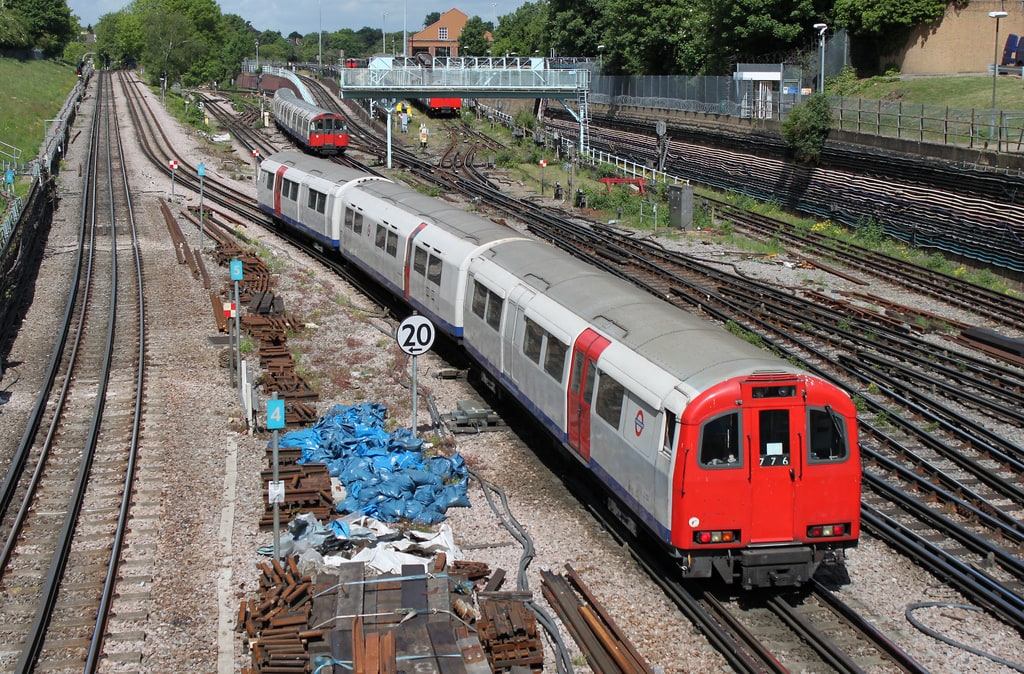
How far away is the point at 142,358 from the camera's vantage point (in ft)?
62.1

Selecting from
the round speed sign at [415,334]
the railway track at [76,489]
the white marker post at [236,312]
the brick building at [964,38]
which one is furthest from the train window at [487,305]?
the brick building at [964,38]

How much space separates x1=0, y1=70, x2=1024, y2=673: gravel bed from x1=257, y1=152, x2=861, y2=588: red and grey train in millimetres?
739

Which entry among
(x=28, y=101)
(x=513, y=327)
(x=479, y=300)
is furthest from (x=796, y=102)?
(x=28, y=101)

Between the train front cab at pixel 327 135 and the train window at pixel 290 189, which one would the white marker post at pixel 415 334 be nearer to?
the train window at pixel 290 189

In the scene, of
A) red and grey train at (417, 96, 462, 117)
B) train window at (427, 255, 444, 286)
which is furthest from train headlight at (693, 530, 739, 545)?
red and grey train at (417, 96, 462, 117)

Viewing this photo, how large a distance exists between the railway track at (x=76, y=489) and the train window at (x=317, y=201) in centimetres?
490

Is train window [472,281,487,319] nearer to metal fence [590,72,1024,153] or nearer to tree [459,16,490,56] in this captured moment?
metal fence [590,72,1024,153]

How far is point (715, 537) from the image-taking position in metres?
10.0

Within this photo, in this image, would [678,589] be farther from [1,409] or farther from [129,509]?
[1,409]

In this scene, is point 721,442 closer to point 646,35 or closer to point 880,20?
point 880,20

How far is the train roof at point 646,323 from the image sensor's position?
10.3 meters

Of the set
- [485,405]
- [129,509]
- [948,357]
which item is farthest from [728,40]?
[129,509]

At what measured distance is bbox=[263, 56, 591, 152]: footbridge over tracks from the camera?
45469mm

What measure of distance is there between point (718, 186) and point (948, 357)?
903 inches
